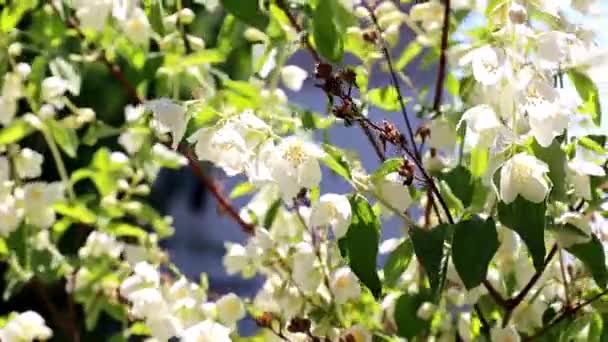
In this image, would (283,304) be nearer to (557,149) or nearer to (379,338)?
(379,338)

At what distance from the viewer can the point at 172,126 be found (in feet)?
2.68

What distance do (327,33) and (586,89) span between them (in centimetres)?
24

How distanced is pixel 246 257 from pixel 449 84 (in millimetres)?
353

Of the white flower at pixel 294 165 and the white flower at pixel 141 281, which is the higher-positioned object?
the white flower at pixel 294 165

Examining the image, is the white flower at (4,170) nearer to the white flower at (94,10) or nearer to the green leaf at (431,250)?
the white flower at (94,10)


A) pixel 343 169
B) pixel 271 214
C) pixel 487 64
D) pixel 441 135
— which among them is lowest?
pixel 271 214

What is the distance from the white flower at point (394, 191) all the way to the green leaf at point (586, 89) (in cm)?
18

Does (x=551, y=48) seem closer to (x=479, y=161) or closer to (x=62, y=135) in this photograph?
(x=479, y=161)

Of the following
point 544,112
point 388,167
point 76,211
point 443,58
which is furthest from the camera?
point 76,211

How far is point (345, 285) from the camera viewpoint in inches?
40.3

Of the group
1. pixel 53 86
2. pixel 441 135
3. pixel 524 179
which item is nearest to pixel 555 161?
pixel 524 179

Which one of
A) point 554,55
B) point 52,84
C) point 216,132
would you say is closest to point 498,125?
point 554,55

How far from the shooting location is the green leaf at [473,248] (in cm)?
78

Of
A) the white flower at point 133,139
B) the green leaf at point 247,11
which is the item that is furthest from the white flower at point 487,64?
the white flower at point 133,139
